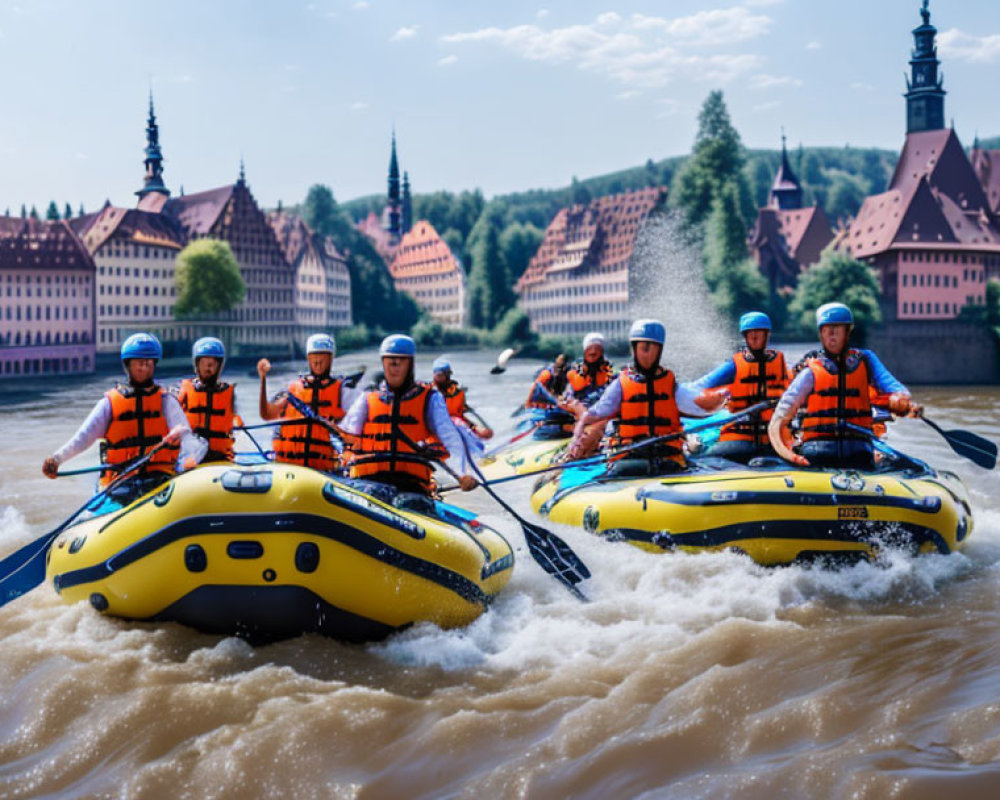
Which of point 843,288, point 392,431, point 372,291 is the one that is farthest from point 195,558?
point 372,291

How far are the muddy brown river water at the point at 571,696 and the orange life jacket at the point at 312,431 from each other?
5.25 ft

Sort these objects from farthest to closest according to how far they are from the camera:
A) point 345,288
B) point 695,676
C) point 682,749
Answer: point 345,288 < point 695,676 < point 682,749

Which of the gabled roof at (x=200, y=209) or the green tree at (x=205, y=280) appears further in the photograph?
the gabled roof at (x=200, y=209)

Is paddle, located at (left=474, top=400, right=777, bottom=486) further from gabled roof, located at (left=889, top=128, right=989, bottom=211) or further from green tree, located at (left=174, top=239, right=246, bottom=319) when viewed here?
green tree, located at (left=174, top=239, right=246, bottom=319)

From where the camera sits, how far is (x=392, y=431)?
19.3 ft

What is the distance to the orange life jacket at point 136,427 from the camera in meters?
6.04

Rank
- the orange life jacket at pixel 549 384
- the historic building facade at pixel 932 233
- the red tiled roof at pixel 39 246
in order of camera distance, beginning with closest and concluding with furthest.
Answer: the orange life jacket at pixel 549 384 → the red tiled roof at pixel 39 246 → the historic building facade at pixel 932 233

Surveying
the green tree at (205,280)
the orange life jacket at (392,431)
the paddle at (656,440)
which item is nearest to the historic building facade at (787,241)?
the green tree at (205,280)

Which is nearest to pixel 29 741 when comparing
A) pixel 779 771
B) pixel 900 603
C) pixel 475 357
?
pixel 779 771

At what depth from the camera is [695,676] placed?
17.1ft

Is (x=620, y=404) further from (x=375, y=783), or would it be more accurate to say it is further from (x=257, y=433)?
(x=257, y=433)

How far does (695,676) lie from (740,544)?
1526 mm

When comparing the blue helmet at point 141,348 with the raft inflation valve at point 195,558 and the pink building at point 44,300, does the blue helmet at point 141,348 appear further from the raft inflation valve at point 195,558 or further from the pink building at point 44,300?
the pink building at point 44,300

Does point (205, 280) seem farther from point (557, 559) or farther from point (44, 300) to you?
→ point (557, 559)
